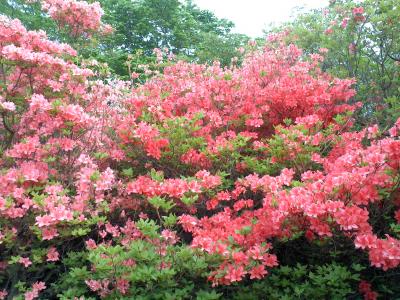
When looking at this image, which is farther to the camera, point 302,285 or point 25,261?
point 25,261

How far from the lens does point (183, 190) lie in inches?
128

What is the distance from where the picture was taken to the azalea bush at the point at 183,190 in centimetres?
286

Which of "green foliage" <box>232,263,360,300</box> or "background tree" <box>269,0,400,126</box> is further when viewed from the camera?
"background tree" <box>269,0,400,126</box>

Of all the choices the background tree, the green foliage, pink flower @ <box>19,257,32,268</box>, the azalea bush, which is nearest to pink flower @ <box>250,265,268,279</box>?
the azalea bush

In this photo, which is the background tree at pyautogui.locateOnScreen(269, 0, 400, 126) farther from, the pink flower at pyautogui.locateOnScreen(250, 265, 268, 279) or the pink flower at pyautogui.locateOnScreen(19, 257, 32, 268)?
the pink flower at pyautogui.locateOnScreen(19, 257, 32, 268)

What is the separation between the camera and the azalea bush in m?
2.86

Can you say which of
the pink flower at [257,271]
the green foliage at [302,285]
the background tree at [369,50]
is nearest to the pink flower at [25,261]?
the green foliage at [302,285]

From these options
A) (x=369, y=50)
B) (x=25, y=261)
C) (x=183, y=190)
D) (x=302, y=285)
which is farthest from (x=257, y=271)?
(x=369, y=50)

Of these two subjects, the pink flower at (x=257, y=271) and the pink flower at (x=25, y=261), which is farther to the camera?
the pink flower at (x=25, y=261)

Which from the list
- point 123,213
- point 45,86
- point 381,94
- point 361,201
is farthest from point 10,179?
point 381,94

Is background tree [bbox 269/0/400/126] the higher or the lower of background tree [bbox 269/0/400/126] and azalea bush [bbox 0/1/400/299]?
the higher

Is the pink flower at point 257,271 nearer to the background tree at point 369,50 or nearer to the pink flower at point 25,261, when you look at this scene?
the pink flower at point 25,261

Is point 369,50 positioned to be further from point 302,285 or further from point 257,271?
point 257,271

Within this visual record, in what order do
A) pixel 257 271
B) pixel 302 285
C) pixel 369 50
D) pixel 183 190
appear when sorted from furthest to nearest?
pixel 369 50
pixel 183 190
pixel 302 285
pixel 257 271
